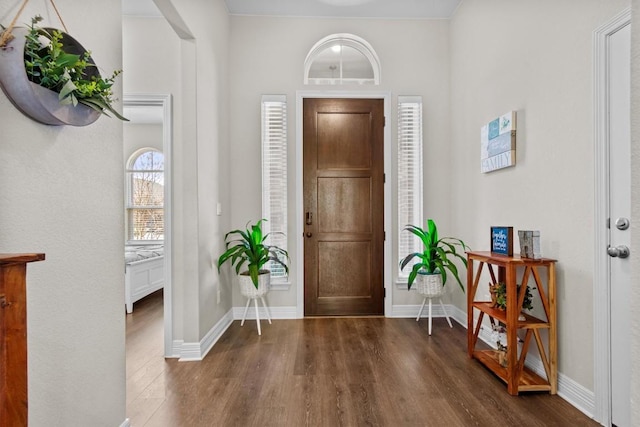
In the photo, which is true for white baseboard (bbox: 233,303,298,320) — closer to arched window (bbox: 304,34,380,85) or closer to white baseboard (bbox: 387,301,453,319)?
white baseboard (bbox: 387,301,453,319)

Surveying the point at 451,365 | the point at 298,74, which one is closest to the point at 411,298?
the point at 451,365

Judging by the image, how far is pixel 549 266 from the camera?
7.02 feet

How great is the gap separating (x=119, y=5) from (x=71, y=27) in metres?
0.39

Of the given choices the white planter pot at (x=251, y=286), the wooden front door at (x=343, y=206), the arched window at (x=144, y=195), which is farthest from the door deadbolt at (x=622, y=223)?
the arched window at (x=144, y=195)

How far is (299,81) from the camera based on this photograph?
3.82 metres

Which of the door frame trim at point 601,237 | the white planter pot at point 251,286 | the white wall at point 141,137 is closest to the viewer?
the door frame trim at point 601,237

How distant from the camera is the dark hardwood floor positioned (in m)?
1.95

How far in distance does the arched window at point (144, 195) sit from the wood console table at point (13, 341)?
20.1ft

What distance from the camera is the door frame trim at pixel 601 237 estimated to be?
185cm

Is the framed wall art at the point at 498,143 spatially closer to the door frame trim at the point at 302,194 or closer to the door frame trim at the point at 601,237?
the door frame trim at the point at 601,237

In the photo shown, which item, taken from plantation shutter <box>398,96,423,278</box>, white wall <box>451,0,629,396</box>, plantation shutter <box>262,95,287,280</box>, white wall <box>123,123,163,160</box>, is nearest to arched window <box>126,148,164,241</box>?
white wall <box>123,123,163,160</box>

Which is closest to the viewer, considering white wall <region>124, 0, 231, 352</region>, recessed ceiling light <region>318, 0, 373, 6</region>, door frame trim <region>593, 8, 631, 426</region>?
door frame trim <region>593, 8, 631, 426</region>

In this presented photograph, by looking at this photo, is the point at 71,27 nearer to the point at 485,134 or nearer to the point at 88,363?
the point at 88,363

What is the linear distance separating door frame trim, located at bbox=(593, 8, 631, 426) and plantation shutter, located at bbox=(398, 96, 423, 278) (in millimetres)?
1991
